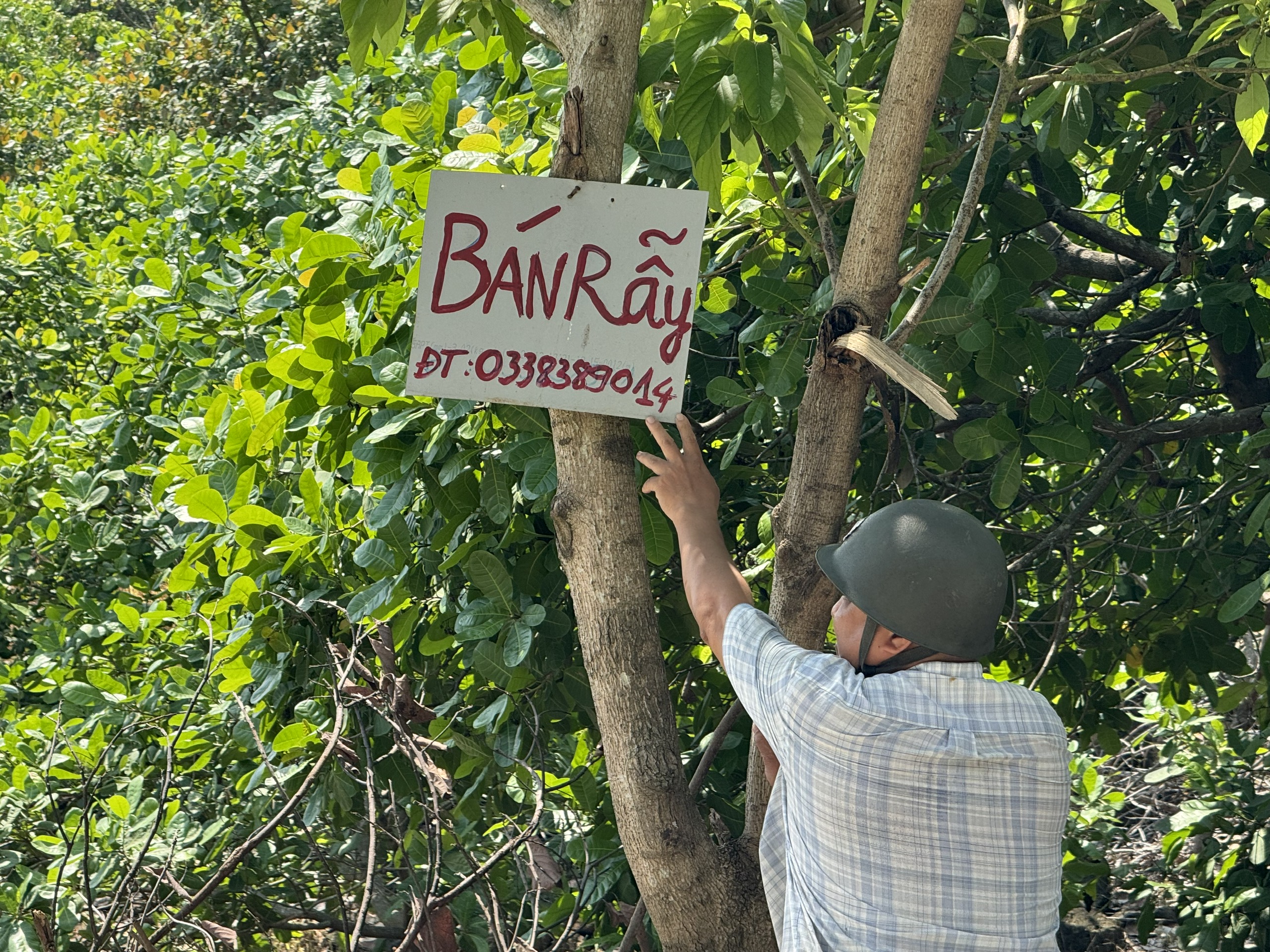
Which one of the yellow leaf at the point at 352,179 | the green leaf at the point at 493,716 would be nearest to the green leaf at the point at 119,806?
the green leaf at the point at 493,716

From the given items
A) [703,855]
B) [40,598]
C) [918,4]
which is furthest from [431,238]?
[40,598]

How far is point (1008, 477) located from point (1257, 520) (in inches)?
17.1

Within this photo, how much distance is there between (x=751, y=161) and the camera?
68.2 inches

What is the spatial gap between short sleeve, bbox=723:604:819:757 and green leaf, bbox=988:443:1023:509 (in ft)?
2.74

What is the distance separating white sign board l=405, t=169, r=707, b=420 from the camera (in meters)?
1.53

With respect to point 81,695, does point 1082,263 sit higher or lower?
higher

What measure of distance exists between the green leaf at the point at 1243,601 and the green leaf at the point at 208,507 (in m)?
1.90

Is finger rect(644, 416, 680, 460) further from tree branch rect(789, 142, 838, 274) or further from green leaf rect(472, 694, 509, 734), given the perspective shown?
green leaf rect(472, 694, 509, 734)

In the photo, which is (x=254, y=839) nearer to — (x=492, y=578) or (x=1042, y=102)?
(x=492, y=578)

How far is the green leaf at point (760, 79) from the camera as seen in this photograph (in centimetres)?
149

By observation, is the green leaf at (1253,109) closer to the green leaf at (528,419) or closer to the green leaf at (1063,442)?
the green leaf at (1063,442)

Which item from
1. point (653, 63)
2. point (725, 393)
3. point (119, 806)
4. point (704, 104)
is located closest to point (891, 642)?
point (725, 393)

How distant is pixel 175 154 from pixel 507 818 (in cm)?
487

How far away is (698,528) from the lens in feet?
5.32
